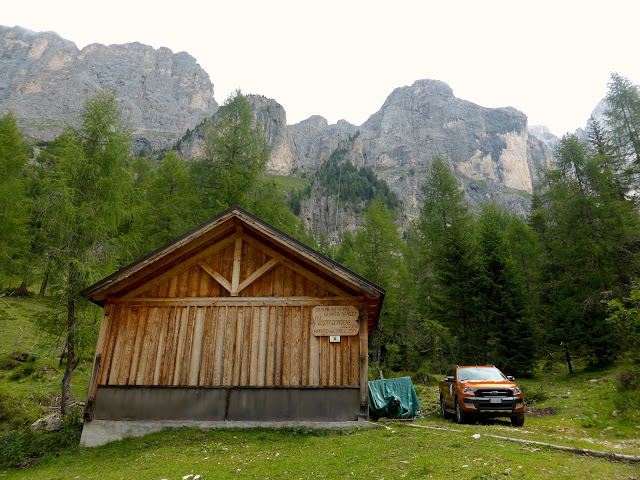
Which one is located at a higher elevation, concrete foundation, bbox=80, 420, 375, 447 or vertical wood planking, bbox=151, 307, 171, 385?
vertical wood planking, bbox=151, 307, 171, 385

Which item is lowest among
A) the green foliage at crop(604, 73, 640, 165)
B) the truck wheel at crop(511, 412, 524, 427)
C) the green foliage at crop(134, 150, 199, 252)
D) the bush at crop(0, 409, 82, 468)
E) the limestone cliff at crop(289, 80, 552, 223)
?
the bush at crop(0, 409, 82, 468)

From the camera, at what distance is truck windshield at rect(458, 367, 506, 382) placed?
44.1ft

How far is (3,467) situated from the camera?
32.9 ft

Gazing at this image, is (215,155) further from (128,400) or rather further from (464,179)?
(464,179)

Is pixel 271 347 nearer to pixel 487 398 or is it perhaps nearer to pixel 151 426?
pixel 151 426

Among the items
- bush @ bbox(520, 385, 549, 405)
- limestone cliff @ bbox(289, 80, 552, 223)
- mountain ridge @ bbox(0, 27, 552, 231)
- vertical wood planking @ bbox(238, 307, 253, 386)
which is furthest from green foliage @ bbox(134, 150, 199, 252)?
limestone cliff @ bbox(289, 80, 552, 223)

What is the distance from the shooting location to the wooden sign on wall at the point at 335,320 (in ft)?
36.8

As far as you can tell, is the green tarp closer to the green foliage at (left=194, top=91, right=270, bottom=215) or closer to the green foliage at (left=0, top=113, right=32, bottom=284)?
the green foliage at (left=194, top=91, right=270, bottom=215)

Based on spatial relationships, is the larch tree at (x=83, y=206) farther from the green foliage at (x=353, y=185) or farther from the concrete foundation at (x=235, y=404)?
the green foliage at (x=353, y=185)

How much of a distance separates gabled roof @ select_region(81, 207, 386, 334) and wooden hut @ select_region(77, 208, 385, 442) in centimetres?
3

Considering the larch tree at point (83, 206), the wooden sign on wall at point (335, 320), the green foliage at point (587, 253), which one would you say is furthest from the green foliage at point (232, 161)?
the green foliage at point (587, 253)

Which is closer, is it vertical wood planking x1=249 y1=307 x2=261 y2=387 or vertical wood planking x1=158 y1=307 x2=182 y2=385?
vertical wood planking x1=249 y1=307 x2=261 y2=387

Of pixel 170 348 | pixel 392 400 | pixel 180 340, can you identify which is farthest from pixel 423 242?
pixel 170 348

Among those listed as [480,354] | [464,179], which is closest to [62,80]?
[464,179]
